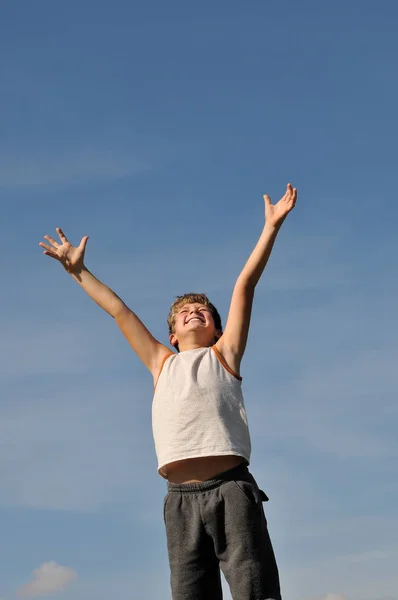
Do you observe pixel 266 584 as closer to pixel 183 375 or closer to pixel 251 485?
pixel 251 485

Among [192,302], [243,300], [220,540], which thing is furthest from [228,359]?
[220,540]

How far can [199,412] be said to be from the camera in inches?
237

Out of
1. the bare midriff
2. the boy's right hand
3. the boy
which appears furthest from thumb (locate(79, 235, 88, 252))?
the bare midriff

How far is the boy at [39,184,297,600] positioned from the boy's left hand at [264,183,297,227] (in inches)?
1.2

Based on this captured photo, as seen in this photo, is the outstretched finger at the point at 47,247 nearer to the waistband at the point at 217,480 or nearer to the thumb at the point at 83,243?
the thumb at the point at 83,243

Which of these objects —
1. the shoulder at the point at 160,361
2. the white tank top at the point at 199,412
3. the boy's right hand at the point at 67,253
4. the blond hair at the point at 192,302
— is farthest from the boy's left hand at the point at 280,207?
the boy's right hand at the point at 67,253

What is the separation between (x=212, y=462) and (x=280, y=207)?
2206 millimetres

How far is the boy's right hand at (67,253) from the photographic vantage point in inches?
279

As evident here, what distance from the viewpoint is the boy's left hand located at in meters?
6.66

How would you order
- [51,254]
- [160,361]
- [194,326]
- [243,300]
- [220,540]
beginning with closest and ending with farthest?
1. [220,540]
2. [243,300]
3. [160,361]
4. [194,326]
5. [51,254]

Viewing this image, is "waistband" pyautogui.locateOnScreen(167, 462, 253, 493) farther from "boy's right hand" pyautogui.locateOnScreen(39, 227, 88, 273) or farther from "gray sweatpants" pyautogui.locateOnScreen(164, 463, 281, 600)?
"boy's right hand" pyautogui.locateOnScreen(39, 227, 88, 273)

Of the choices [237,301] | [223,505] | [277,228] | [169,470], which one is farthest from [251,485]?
[277,228]

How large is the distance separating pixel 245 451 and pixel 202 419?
15.7 inches

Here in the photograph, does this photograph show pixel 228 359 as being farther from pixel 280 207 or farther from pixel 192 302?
pixel 280 207
